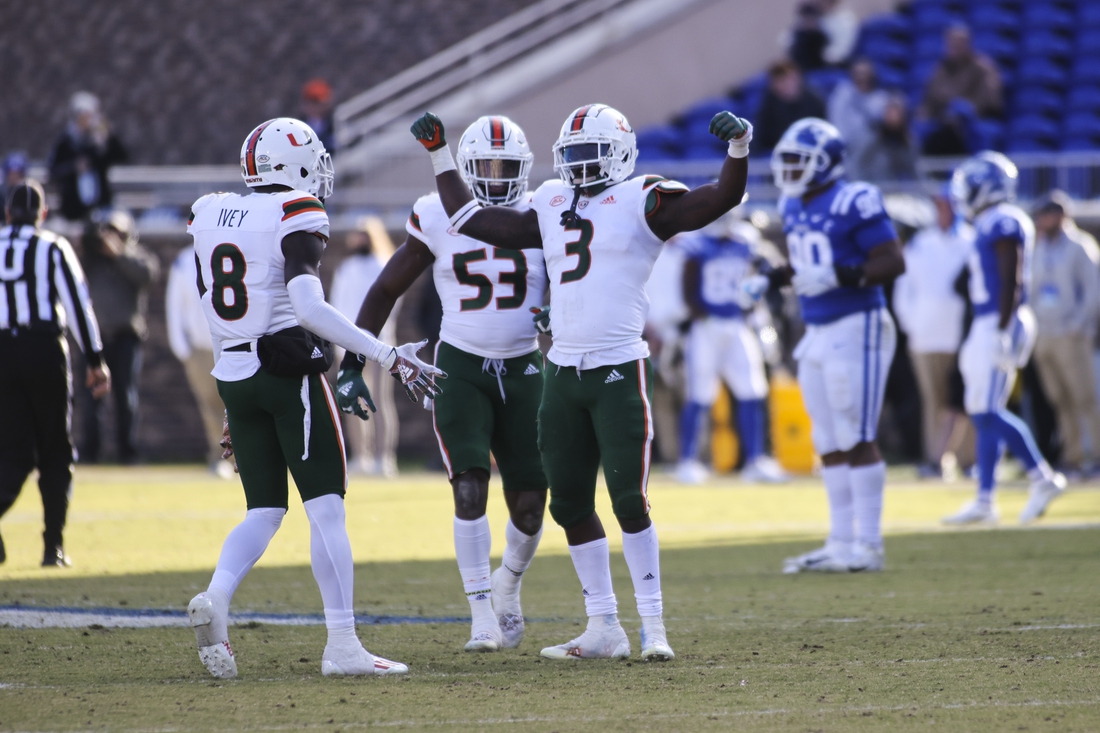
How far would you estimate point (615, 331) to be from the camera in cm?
534

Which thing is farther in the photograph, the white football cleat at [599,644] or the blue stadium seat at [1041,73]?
the blue stadium seat at [1041,73]

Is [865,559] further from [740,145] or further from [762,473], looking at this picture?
[762,473]

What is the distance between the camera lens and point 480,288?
5.89 meters

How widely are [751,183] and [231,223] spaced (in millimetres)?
10831

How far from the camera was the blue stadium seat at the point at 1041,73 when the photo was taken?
17.0 metres

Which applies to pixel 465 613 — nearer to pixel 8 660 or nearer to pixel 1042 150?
pixel 8 660

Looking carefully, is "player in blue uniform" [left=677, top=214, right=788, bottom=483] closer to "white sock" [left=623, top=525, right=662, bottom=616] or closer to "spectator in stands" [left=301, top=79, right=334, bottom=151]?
"spectator in stands" [left=301, top=79, right=334, bottom=151]

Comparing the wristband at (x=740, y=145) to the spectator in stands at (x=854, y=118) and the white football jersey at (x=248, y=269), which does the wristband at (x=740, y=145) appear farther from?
the spectator in stands at (x=854, y=118)

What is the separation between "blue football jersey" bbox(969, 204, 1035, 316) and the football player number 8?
18.0ft

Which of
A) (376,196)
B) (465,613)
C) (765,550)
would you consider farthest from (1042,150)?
(465,613)

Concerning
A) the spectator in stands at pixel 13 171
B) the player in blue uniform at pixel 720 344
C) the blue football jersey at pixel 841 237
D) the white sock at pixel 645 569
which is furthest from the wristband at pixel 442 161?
the spectator in stands at pixel 13 171

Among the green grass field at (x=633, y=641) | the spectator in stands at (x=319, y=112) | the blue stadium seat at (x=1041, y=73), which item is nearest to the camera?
the green grass field at (x=633, y=641)

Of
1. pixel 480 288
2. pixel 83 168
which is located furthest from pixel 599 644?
pixel 83 168

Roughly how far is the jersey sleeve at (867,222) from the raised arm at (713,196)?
2635 mm
